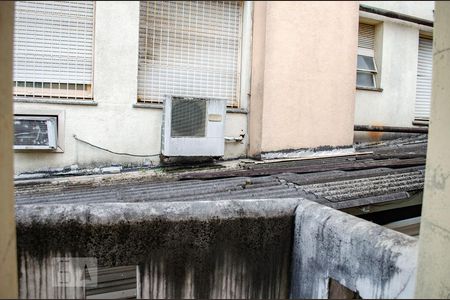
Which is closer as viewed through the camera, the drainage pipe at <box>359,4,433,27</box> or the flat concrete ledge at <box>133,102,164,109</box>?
the flat concrete ledge at <box>133,102,164,109</box>

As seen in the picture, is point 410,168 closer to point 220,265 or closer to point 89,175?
point 220,265

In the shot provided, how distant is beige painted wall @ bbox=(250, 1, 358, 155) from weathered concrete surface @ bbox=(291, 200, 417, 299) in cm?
416

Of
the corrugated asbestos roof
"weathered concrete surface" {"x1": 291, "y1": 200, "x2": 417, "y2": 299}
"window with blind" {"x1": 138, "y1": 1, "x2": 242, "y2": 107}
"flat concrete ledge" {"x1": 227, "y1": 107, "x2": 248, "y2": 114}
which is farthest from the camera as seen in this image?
"flat concrete ledge" {"x1": 227, "y1": 107, "x2": 248, "y2": 114}

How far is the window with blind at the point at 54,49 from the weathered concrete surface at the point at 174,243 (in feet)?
13.4

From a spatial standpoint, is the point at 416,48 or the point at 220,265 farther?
the point at 416,48

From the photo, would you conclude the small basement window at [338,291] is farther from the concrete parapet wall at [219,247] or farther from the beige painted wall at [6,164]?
the beige painted wall at [6,164]

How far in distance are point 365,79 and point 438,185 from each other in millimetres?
7043

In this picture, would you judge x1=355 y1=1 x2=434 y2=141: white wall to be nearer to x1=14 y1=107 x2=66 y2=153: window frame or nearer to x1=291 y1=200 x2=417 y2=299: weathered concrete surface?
x1=14 y1=107 x2=66 y2=153: window frame

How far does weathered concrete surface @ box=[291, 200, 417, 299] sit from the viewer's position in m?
1.98

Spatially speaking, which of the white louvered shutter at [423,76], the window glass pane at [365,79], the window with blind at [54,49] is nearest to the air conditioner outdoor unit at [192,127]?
the window with blind at [54,49]

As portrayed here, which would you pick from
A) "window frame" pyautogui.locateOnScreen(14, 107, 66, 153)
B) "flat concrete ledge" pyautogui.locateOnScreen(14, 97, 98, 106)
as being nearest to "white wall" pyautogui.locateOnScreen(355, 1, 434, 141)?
"flat concrete ledge" pyautogui.locateOnScreen(14, 97, 98, 106)

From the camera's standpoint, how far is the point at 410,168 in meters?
5.53

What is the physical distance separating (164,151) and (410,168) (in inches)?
143

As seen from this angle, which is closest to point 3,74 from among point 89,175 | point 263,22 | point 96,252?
point 96,252
